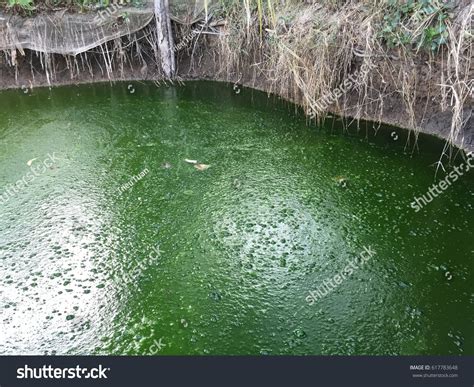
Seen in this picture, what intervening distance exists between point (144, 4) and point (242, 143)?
212 cm

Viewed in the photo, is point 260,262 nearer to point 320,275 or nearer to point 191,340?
point 320,275

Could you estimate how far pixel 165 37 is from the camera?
454 cm

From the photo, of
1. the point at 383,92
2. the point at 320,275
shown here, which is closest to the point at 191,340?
the point at 320,275

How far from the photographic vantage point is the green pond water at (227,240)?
6.21 feet

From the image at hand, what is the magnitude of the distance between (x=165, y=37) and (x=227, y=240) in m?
2.92

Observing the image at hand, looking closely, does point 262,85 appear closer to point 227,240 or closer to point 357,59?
point 357,59

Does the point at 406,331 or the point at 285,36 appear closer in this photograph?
the point at 406,331

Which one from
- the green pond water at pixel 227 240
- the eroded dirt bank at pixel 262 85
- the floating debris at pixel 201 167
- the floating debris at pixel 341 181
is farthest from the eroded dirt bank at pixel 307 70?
the floating debris at pixel 201 167

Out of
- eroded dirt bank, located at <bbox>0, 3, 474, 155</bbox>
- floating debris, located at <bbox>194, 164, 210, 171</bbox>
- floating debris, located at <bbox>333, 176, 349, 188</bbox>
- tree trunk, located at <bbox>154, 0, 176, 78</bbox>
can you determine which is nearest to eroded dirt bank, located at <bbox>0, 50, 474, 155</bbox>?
eroded dirt bank, located at <bbox>0, 3, 474, 155</bbox>

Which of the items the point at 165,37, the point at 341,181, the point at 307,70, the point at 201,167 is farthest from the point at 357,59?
the point at 165,37

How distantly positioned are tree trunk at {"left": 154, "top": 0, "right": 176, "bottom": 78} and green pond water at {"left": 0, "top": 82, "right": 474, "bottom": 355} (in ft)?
3.72

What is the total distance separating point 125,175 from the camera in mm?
3057

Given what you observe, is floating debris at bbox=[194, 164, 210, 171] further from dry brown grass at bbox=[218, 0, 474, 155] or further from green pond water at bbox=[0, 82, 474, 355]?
dry brown grass at bbox=[218, 0, 474, 155]

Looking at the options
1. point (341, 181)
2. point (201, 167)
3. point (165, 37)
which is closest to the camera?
point (341, 181)
